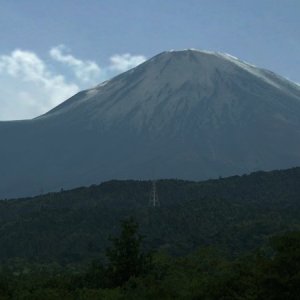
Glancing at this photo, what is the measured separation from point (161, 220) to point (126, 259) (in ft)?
286

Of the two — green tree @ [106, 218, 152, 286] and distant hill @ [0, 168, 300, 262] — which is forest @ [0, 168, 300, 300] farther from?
distant hill @ [0, 168, 300, 262]

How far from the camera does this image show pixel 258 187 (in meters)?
191

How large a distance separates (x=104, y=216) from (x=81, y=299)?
110 m

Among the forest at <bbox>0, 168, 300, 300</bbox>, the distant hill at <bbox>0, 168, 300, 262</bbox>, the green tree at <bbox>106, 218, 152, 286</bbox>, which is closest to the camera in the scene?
the forest at <bbox>0, 168, 300, 300</bbox>

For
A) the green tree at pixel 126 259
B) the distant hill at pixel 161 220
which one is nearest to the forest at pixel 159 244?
A: the green tree at pixel 126 259

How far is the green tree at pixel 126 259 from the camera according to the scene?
178 ft

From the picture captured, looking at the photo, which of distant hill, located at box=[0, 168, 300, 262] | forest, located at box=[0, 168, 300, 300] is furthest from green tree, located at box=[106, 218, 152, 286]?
distant hill, located at box=[0, 168, 300, 262]

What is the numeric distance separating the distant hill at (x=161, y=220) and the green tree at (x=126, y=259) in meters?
46.0

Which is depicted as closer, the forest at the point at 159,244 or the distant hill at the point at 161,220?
the forest at the point at 159,244

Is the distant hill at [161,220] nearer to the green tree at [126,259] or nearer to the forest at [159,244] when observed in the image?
the forest at [159,244]

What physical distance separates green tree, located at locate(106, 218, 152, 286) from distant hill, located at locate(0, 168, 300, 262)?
45985 mm

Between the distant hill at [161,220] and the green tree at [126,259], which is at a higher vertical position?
the distant hill at [161,220]

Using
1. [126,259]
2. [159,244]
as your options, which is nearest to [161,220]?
[159,244]

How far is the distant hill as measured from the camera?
395 ft
